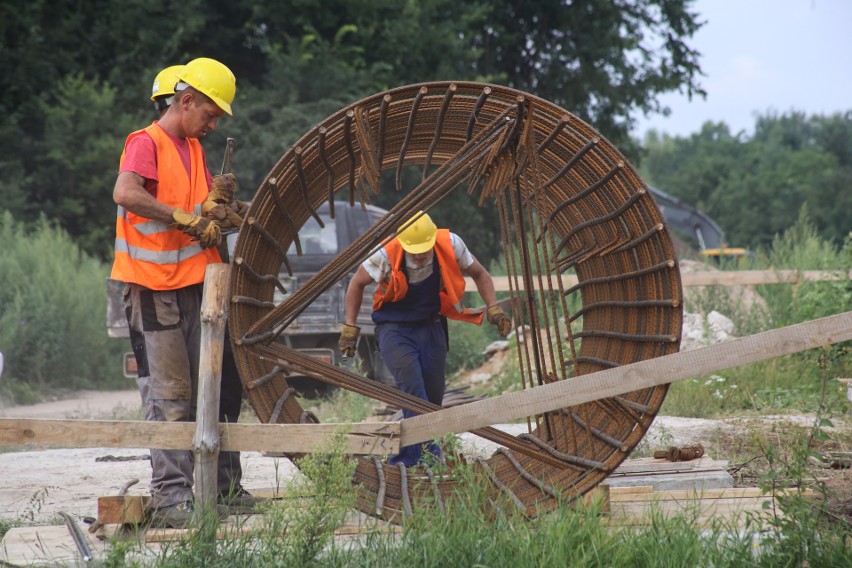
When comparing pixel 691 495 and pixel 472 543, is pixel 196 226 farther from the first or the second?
pixel 691 495

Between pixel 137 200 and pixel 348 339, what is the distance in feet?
6.37

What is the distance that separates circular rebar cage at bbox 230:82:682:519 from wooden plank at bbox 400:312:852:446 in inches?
12.2

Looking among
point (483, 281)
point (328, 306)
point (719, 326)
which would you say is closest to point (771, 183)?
point (719, 326)

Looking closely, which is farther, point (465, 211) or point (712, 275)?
point (465, 211)

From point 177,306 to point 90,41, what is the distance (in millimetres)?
17328

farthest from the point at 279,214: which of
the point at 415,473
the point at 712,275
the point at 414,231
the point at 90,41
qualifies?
the point at 90,41

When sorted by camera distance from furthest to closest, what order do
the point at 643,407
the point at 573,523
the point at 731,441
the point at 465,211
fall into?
the point at 465,211, the point at 731,441, the point at 643,407, the point at 573,523

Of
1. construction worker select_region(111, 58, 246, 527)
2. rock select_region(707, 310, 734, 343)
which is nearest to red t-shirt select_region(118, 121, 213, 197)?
construction worker select_region(111, 58, 246, 527)

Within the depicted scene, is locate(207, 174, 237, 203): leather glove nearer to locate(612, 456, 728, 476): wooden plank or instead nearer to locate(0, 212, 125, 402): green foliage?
locate(612, 456, 728, 476): wooden plank

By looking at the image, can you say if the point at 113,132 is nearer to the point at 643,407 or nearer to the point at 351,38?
the point at 351,38

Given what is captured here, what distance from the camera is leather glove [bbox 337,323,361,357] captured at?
6.72m

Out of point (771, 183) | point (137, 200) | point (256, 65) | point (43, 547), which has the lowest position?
point (43, 547)

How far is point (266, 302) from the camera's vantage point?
5695mm

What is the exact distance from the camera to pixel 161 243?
5426 millimetres
